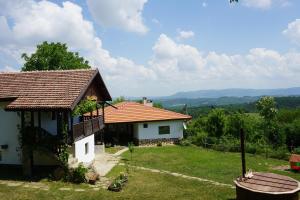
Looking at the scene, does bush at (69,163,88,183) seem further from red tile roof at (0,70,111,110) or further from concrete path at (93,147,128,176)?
red tile roof at (0,70,111,110)

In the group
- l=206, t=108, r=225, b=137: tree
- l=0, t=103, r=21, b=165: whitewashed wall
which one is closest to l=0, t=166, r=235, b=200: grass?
l=0, t=103, r=21, b=165: whitewashed wall

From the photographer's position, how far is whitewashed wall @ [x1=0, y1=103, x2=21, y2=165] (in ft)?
72.1

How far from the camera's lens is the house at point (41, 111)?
785 inches

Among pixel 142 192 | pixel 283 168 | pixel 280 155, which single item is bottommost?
pixel 283 168

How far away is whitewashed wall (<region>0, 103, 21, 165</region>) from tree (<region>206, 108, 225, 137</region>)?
25.5 metres

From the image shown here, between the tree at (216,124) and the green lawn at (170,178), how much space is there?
880 centimetres

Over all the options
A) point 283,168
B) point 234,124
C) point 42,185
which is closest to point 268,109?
point 234,124

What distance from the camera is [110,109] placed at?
133 ft

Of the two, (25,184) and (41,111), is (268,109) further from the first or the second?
(25,184)

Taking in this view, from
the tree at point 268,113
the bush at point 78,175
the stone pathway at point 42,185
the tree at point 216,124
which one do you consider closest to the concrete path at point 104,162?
the bush at point 78,175

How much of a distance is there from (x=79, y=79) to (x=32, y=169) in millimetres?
5894

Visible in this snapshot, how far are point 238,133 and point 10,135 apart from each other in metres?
29.8

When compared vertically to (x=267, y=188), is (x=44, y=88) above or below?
above

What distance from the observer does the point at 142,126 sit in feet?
122
